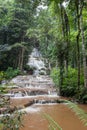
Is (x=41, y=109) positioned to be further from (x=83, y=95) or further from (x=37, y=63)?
(x=37, y=63)

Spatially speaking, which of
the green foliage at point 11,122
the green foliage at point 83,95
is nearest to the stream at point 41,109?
the green foliage at point 11,122

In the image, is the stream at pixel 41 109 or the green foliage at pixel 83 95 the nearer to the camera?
the stream at pixel 41 109

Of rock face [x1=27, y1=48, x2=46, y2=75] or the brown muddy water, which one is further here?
rock face [x1=27, y1=48, x2=46, y2=75]

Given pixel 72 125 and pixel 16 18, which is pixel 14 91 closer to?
pixel 72 125

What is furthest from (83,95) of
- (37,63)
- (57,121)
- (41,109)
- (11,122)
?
(37,63)

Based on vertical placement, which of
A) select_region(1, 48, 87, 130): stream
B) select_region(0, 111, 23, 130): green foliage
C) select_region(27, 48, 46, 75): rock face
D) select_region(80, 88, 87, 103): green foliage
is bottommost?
select_region(1, 48, 87, 130): stream

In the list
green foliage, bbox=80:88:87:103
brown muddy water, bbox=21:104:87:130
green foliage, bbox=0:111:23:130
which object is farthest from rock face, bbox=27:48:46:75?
green foliage, bbox=0:111:23:130

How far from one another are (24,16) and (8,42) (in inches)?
143

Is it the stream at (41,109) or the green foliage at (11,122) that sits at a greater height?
the green foliage at (11,122)

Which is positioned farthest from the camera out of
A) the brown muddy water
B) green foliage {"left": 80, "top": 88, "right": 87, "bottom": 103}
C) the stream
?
green foliage {"left": 80, "top": 88, "right": 87, "bottom": 103}

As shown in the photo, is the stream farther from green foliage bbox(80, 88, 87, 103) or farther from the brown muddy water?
green foliage bbox(80, 88, 87, 103)

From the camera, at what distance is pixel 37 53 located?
38.8m

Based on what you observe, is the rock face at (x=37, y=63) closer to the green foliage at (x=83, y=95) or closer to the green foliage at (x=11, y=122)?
the green foliage at (x=83, y=95)

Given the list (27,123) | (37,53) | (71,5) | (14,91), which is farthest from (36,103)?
(37,53)
